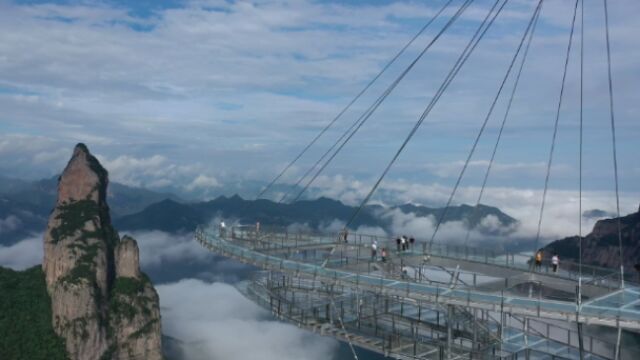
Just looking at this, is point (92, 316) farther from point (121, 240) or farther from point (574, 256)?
point (574, 256)

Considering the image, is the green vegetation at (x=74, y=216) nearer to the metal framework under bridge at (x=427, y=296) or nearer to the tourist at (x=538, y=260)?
the metal framework under bridge at (x=427, y=296)

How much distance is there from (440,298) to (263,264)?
14.1 m

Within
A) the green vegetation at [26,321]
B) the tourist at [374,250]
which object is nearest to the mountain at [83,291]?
the green vegetation at [26,321]

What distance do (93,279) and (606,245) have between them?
113102 mm

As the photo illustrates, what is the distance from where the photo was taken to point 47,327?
12100cm

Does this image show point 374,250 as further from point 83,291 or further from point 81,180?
point 81,180

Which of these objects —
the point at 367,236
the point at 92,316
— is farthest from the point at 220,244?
the point at 92,316

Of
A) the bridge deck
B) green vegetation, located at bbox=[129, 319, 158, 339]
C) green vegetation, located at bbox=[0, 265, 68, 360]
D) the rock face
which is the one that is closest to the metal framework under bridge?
the bridge deck

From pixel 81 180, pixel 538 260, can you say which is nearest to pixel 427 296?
pixel 538 260

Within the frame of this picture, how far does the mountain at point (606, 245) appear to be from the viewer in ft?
397

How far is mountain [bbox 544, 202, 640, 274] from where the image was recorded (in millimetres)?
120938

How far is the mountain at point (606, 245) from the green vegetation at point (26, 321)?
10347 centimetres

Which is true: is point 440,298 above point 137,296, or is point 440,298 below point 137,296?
above

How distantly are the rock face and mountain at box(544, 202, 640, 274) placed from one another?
297 ft
